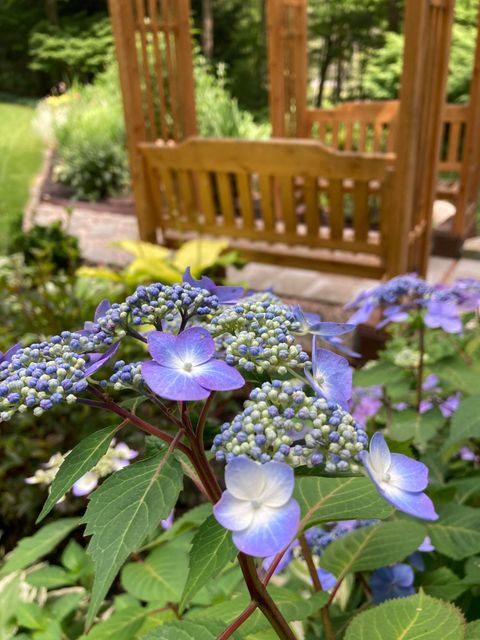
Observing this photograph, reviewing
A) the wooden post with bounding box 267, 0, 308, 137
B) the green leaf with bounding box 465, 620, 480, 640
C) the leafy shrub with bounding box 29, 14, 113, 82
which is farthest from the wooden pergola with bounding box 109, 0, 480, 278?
the leafy shrub with bounding box 29, 14, 113, 82

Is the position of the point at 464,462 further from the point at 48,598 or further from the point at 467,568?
the point at 48,598

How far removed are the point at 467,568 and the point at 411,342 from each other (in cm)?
92

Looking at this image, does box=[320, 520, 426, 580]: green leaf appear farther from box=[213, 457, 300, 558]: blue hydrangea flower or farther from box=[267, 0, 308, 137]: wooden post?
box=[267, 0, 308, 137]: wooden post

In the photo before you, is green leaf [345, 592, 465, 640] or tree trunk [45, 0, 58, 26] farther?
tree trunk [45, 0, 58, 26]

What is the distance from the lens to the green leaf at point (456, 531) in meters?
0.82

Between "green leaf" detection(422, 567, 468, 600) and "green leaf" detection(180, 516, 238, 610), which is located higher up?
"green leaf" detection(180, 516, 238, 610)

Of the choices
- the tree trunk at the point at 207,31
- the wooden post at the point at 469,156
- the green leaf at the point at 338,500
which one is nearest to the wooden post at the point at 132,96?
the wooden post at the point at 469,156

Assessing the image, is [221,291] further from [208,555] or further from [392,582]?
[392,582]

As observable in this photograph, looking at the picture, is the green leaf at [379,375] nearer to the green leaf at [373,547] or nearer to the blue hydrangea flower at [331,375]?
the green leaf at [373,547]

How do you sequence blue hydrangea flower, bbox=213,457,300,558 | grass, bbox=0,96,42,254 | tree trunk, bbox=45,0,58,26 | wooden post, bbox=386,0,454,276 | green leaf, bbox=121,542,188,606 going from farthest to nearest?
tree trunk, bbox=45,0,58,26 < grass, bbox=0,96,42,254 < wooden post, bbox=386,0,454,276 < green leaf, bbox=121,542,188,606 < blue hydrangea flower, bbox=213,457,300,558

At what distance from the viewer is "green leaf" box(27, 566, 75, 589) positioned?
3.82 ft

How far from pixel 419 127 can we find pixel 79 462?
3089mm

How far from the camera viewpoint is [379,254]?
3.21 metres

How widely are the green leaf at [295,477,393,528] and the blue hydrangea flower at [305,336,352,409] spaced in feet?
0.33
